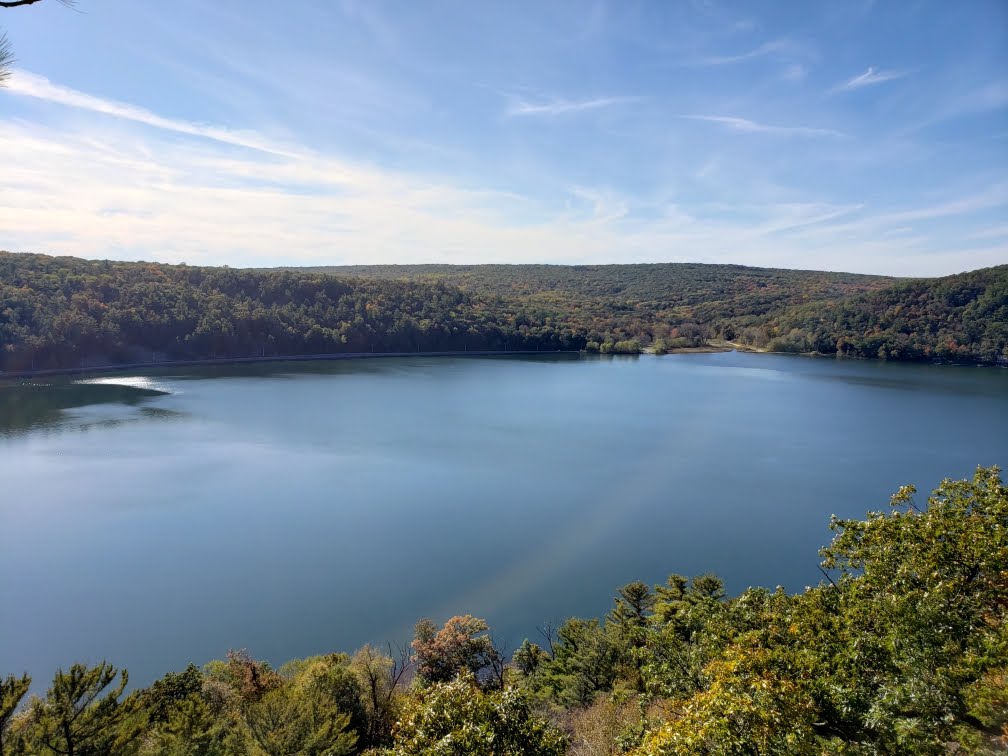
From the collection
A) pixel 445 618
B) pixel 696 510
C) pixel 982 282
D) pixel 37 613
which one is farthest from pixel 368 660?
pixel 982 282

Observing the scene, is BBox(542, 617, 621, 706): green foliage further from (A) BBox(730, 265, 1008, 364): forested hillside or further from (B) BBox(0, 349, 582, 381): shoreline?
(A) BBox(730, 265, 1008, 364): forested hillside

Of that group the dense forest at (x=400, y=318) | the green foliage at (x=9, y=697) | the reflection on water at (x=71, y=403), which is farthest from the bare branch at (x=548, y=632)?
the dense forest at (x=400, y=318)

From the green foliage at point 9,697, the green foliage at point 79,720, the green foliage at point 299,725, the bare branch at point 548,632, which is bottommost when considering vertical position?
the bare branch at point 548,632

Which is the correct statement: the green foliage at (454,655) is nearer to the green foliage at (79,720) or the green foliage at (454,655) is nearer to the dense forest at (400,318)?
the green foliage at (79,720)

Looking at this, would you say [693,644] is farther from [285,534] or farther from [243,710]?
[285,534]

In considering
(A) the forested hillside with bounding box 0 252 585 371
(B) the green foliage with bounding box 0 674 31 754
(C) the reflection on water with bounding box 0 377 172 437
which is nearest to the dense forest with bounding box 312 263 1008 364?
(A) the forested hillside with bounding box 0 252 585 371

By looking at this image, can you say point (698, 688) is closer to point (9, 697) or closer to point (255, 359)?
point (9, 697)
